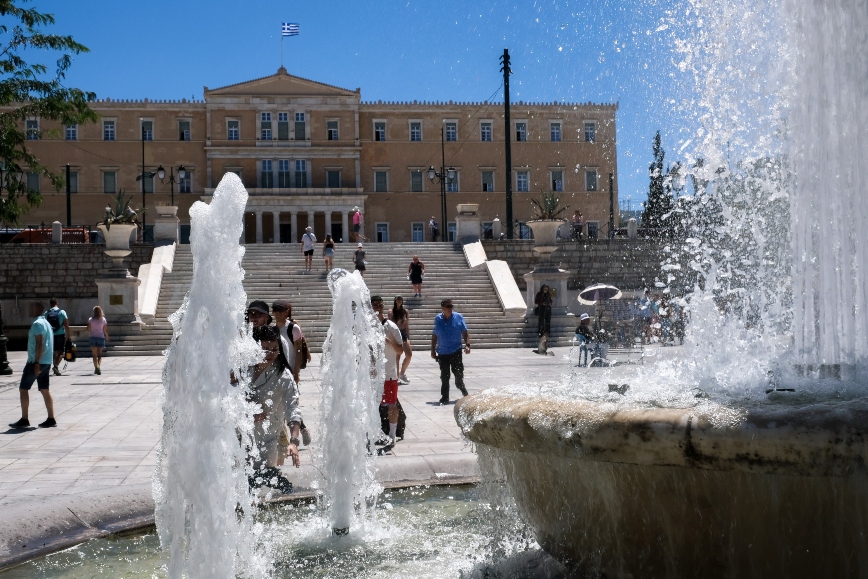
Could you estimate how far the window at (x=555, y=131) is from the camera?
193ft

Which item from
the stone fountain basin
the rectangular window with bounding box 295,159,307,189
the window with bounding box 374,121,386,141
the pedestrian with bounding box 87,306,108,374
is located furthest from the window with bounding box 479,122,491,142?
the stone fountain basin

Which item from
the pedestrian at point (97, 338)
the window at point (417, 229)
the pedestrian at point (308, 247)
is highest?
the window at point (417, 229)

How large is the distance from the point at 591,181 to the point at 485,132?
7.77 m

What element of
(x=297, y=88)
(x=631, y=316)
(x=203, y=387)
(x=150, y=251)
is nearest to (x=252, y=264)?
(x=150, y=251)

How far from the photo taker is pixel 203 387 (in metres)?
3.77

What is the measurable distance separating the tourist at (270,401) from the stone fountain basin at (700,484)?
1925mm

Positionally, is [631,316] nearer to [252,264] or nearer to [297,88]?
[252,264]

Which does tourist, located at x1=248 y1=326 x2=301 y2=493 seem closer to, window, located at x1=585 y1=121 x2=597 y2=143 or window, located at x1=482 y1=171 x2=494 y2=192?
window, located at x1=482 y1=171 x2=494 y2=192

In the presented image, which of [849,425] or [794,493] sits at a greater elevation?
[849,425]

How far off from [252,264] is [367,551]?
81.5 ft

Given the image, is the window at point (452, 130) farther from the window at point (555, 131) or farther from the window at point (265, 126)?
the window at point (265, 126)

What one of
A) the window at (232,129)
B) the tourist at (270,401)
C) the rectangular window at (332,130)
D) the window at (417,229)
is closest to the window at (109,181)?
the window at (232,129)

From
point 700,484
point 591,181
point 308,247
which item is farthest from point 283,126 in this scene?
point 700,484

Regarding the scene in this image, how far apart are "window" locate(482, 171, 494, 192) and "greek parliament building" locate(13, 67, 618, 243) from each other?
7 centimetres
